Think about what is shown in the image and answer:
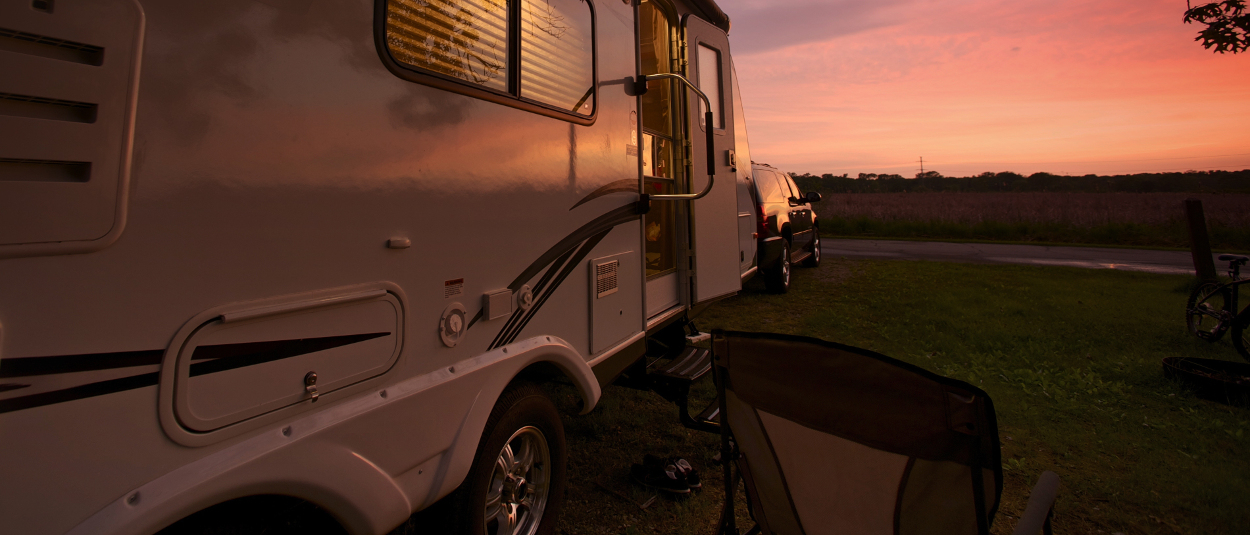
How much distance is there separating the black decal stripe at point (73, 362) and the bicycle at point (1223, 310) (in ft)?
22.2

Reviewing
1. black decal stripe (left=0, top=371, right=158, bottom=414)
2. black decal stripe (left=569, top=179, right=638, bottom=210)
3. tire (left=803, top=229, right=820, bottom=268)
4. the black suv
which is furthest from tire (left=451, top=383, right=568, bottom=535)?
tire (left=803, top=229, right=820, bottom=268)

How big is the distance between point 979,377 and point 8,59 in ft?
18.6

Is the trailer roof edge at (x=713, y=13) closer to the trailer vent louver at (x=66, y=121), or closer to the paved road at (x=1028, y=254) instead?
the trailer vent louver at (x=66, y=121)

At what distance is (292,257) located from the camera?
1.52 meters

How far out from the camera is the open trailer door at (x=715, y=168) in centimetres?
437

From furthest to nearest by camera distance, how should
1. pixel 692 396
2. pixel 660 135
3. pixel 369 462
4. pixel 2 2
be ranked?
pixel 692 396
pixel 660 135
pixel 369 462
pixel 2 2

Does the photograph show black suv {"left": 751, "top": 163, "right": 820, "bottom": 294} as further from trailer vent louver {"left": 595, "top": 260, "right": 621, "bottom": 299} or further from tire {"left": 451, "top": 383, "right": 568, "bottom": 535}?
tire {"left": 451, "top": 383, "right": 568, "bottom": 535}

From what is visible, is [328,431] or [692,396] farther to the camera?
[692,396]

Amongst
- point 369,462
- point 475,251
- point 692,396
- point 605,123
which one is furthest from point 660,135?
point 369,462

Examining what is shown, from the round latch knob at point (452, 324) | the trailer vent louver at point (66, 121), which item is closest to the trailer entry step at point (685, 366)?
the round latch knob at point (452, 324)

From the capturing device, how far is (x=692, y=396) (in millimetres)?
4531

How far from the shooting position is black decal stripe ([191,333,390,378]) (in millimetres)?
1335

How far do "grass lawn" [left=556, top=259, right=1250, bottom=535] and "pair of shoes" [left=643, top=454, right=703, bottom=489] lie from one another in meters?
0.08

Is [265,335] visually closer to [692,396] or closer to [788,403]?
[788,403]
